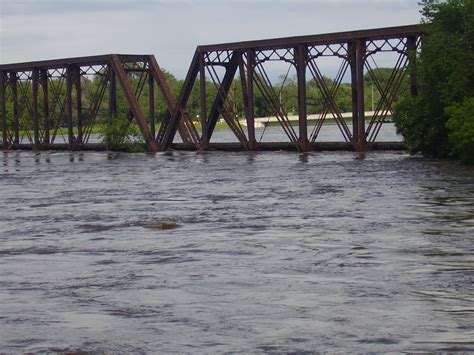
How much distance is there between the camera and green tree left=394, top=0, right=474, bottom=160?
33594 millimetres

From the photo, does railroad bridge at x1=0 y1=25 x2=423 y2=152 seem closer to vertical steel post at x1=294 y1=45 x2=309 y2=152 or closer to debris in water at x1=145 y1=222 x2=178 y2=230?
vertical steel post at x1=294 y1=45 x2=309 y2=152

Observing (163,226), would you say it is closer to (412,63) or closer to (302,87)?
(412,63)

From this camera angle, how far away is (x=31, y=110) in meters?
64.9

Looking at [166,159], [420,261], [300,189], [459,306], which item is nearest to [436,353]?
[459,306]

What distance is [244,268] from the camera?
46.8ft

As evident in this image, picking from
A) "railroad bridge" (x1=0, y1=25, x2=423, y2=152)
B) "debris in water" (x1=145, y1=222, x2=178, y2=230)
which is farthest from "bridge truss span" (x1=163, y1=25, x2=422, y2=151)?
"debris in water" (x1=145, y1=222, x2=178, y2=230)

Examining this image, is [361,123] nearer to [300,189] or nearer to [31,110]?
[300,189]

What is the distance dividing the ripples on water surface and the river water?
0.09ft

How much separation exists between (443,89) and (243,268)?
74.5ft

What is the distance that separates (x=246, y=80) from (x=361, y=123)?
7.76 meters

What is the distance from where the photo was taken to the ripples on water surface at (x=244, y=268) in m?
10.4

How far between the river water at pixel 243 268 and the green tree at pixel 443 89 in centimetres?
511

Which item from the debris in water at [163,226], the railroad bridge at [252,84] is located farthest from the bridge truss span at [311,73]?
the debris in water at [163,226]

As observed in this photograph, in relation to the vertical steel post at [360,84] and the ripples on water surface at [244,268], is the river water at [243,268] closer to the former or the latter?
the ripples on water surface at [244,268]
